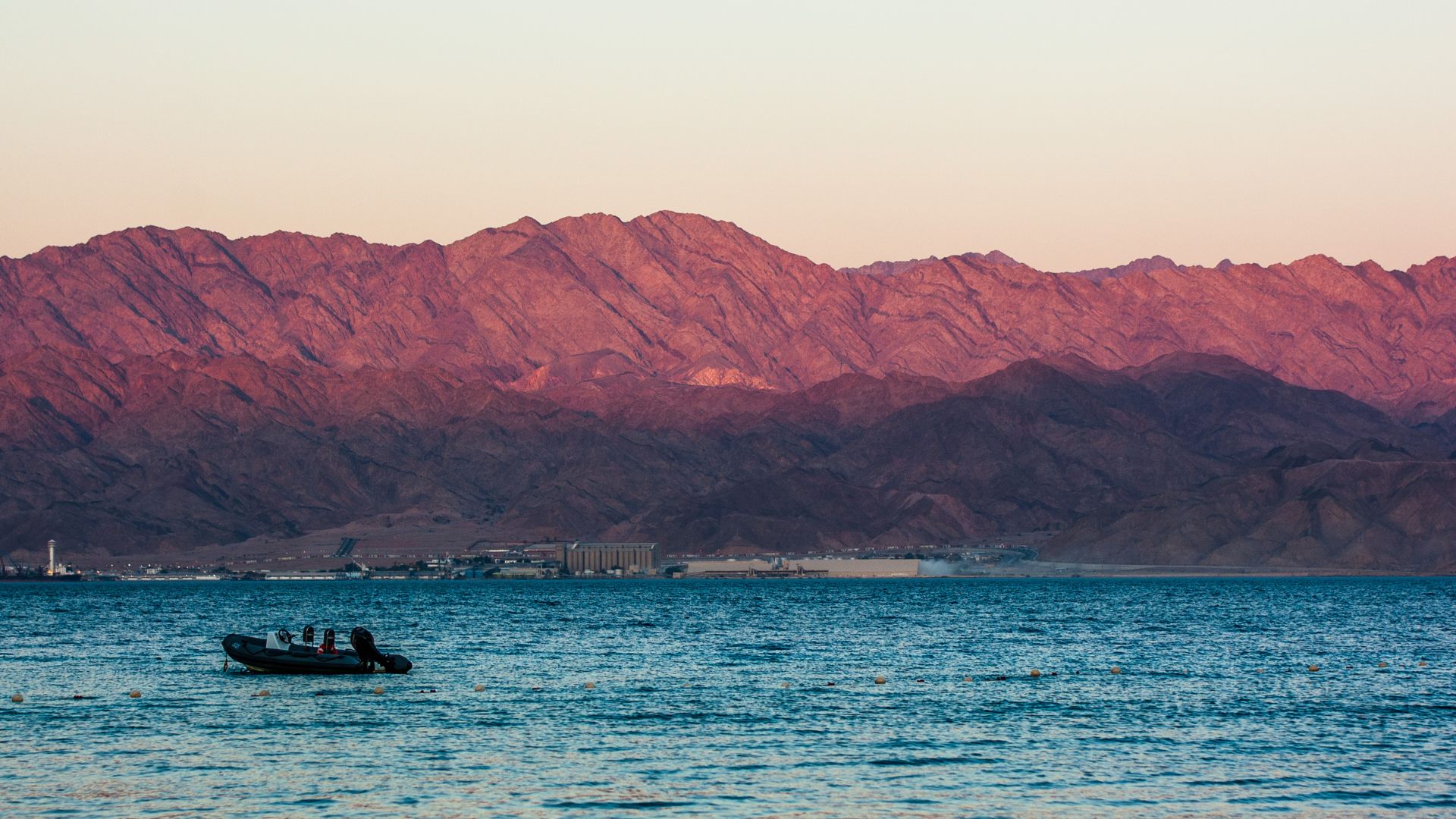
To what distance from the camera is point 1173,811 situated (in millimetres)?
56688

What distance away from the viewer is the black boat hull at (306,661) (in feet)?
332

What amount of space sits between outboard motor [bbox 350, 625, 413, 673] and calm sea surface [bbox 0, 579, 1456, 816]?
796 mm

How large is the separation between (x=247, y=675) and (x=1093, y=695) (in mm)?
44438

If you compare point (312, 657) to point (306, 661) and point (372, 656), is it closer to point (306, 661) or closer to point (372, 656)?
point (306, 661)

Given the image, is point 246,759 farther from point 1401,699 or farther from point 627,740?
point 1401,699

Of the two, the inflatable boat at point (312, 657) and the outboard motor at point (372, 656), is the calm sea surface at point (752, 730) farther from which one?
the inflatable boat at point (312, 657)

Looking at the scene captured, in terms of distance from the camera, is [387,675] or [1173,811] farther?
[387,675]

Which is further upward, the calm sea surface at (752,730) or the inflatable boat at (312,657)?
the inflatable boat at (312,657)

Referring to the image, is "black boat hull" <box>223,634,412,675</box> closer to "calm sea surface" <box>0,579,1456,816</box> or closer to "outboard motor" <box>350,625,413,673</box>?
"outboard motor" <box>350,625,413,673</box>

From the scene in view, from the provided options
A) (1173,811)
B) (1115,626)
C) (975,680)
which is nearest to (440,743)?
(1173,811)

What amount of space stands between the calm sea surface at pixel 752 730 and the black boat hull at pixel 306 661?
0.86 m

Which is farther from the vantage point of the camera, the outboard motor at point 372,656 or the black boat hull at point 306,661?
the black boat hull at point 306,661

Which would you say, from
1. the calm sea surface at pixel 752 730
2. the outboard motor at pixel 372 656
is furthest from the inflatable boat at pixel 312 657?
the calm sea surface at pixel 752 730

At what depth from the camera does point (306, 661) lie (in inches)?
4021
